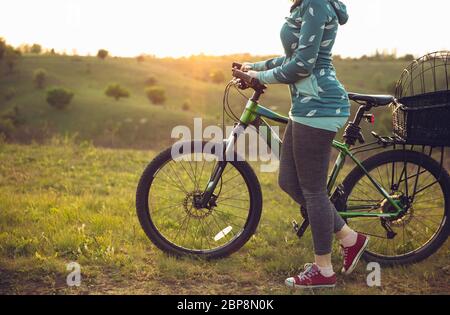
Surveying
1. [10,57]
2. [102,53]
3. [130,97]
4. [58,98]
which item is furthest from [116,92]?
[102,53]

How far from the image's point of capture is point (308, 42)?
10.3 feet

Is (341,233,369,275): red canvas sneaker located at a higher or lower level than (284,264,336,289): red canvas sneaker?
higher

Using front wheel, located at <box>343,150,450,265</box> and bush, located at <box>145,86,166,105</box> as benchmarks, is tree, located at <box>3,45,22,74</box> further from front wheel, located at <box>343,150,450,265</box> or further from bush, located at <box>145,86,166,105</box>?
front wheel, located at <box>343,150,450,265</box>

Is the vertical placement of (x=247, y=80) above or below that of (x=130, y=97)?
above

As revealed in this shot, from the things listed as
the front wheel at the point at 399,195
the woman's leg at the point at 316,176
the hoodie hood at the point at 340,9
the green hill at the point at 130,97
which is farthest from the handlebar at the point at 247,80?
the green hill at the point at 130,97

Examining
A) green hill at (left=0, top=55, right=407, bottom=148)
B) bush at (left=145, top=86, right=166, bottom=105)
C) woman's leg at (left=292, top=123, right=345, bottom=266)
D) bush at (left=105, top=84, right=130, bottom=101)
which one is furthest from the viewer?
bush at (left=145, top=86, right=166, bottom=105)

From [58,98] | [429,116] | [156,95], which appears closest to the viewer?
[429,116]

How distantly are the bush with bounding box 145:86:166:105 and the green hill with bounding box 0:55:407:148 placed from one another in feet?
2.40

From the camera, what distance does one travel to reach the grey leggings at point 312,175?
3410mm

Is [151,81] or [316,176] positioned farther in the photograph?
[151,81]

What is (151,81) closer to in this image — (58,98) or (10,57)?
(10,57)

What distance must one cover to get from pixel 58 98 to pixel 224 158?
41.7 meters

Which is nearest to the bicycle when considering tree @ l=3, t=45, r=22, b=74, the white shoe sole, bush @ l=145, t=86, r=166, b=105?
the white shoe sole

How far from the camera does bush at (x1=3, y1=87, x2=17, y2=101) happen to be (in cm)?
4474
